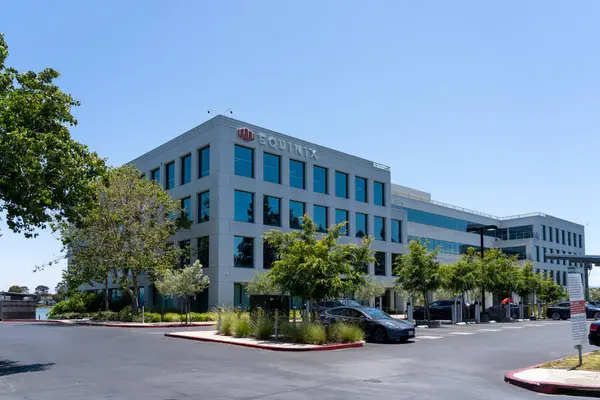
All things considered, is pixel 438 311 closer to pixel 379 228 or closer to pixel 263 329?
pixel 379 228

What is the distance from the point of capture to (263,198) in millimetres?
43844

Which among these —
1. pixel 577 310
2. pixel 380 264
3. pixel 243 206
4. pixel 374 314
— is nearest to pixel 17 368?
pixel 374 314

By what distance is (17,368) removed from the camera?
14812 millimetres

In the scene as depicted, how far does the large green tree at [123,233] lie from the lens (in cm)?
3753

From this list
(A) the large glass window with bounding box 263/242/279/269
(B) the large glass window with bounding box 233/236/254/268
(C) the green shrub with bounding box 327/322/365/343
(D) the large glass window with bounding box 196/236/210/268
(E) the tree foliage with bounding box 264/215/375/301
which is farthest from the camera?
(A) the large glass window with bounding box 263/242/279/269

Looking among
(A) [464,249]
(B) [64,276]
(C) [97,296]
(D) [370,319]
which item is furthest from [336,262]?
(A) [464,249]

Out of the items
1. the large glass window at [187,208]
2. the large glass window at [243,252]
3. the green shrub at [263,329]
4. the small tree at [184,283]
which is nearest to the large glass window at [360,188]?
the large glass window at [243,252]

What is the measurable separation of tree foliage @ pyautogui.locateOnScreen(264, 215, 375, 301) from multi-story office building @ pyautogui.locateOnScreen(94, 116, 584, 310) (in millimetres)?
17764

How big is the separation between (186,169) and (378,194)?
18808 millimetres

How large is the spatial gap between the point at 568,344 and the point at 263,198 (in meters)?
25.8

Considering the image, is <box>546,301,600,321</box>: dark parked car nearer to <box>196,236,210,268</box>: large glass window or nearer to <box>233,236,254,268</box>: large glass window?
<box>233,236,254,268</box>: large glass window

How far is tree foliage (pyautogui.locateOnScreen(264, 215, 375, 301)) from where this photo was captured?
72.5 ft

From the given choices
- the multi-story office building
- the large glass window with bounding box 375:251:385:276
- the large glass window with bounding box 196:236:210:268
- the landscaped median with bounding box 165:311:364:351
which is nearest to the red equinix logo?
the multi-story office building

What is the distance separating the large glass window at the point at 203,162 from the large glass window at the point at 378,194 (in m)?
17.7
